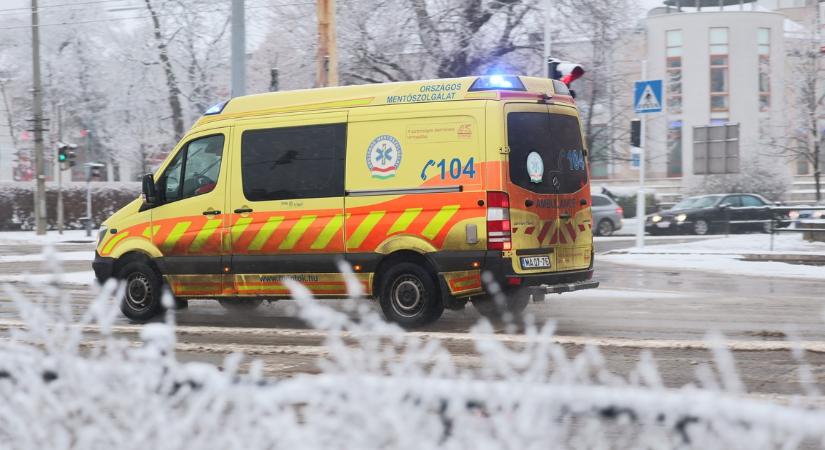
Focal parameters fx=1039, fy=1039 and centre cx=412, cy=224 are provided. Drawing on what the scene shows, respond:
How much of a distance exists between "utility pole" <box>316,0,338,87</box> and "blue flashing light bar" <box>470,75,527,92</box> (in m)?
7.83

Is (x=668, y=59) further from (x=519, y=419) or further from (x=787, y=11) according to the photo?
(x=519, y=419)

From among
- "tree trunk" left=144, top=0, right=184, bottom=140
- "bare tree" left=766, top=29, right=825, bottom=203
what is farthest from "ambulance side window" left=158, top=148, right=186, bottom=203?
"bare tree" left=766, top=29, right=825, bottom=203

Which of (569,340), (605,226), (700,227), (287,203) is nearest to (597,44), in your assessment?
(605,226)

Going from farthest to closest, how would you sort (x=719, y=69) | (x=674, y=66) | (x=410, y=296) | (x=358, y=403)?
(x=674, y=66)
(x=719, y=69)
(x=410, y=296)
(x=358, y=403)

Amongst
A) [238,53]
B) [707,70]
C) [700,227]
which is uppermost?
[707,70]

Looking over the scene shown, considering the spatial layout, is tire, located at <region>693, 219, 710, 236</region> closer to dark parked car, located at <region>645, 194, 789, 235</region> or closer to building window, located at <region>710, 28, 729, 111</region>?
dark parked car, located at <region>645, 194, 789, 235</region>

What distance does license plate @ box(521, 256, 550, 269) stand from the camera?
914cm

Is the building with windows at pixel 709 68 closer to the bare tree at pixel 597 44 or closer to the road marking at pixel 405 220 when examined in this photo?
the bare tree at pixel 597 44

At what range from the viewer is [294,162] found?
9.85m

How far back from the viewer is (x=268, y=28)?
30.0m

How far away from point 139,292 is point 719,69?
52253 millimetres

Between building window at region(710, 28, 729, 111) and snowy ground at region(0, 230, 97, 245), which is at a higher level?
building window at region(710, 28, 729, 111)

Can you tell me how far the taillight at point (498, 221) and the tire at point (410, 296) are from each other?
0.71 metres

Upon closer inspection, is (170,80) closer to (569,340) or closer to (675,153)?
(569,340)
